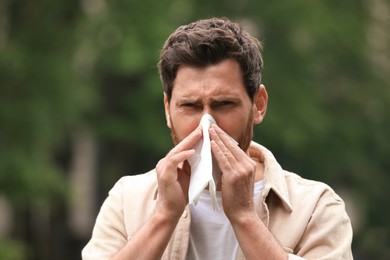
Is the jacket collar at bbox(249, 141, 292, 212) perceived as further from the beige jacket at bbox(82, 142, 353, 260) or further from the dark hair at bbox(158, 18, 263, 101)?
the dark hair at bbox(158, 18, 263, 101)

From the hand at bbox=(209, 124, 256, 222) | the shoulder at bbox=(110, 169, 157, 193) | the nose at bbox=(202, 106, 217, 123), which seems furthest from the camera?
the shoulder at bbox=(110, 169, 157, 193)

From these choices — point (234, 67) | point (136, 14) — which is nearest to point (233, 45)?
point (234, 67)

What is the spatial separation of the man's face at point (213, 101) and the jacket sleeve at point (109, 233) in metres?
0.42

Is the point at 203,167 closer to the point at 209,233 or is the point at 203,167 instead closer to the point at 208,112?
the point at 208,112

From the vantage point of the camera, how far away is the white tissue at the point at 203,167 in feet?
13.6

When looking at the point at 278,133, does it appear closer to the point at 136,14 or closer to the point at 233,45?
the point at 136,14

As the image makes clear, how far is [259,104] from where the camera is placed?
4.58 metres

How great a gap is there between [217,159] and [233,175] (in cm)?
8

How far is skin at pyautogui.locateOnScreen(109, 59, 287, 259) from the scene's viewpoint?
164 inches

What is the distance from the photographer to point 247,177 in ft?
13.6

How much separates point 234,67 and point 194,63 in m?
0.15

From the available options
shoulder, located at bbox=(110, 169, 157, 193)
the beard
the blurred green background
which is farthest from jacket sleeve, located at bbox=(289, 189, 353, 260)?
the blurred green background

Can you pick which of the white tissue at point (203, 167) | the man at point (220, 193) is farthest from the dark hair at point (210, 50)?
the white tissue at point (203, 167)

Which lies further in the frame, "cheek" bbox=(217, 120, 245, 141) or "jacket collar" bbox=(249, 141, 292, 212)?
"jacket collar" bbox=(249, 141, 292, 212)
